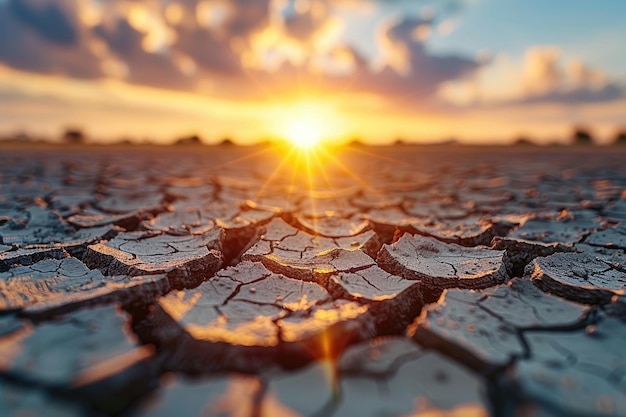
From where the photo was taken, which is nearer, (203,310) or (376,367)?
(376,367)

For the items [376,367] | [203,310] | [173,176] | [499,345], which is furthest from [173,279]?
[173,176]

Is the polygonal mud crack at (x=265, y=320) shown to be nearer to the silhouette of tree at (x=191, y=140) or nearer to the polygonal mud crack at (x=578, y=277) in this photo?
the polygonal mud crack at (x=578, y=277)

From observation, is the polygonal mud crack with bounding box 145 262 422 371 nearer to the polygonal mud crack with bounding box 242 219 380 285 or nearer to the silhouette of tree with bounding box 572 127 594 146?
the polygonal mud crack with bounding box 242 219 380 285

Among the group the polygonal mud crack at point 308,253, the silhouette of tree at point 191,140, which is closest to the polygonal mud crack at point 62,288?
the polygonal mud crack at point 308,253

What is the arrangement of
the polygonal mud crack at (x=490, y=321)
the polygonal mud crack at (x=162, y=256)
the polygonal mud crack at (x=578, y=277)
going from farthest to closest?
the polygonal mud crack at (x=162, y=256) → the polygonal mud crack at (x=578, y=277) → the polygonal mud crack at (x=490, y=321)

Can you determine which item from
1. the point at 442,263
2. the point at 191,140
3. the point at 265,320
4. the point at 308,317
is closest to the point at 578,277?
the point at 442,263

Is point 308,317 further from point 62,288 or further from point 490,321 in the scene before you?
point 62,288

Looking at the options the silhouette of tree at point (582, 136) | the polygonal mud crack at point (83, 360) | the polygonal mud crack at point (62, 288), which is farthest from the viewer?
the silhouette of tree at point (582, 136)

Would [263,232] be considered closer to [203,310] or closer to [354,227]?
[354,227]
